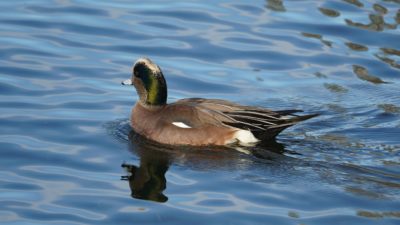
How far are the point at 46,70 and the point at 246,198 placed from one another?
4.41 m

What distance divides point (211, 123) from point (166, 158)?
28.7 inches

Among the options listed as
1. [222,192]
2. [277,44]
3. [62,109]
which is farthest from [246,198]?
[277,44]

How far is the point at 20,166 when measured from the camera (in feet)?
30.8

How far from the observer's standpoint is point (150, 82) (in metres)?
10.6

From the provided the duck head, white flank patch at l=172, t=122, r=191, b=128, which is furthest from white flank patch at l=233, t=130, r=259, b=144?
the duck head

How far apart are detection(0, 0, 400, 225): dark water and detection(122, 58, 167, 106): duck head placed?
382mm

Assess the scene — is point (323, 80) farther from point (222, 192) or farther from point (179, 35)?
point (222, 192)

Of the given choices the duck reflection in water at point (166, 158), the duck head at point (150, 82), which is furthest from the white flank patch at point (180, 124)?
the duck head at point (150, 82)

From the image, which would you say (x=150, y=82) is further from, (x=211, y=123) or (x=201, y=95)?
(x=201, y=95)

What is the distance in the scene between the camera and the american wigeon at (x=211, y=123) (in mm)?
10219

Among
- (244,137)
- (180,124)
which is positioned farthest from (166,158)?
(244,137)

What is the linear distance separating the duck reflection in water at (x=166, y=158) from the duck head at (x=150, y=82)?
396 millimetres

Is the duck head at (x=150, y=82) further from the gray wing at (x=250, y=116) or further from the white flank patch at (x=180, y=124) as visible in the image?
the white flank patch at (x=180, y=124)

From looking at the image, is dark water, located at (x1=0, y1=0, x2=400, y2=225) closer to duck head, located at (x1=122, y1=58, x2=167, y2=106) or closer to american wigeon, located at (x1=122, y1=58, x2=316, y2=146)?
american wigeon, located at (x1=122, y1=58, x2=316, y2=146)
